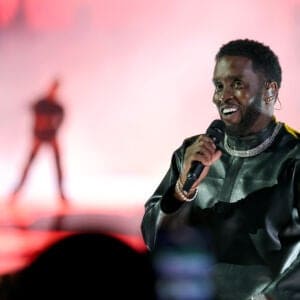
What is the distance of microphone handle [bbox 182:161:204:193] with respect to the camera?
6.13ft

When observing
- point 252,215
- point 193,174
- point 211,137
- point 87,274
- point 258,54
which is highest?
point 258,54

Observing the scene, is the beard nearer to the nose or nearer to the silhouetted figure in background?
the nose

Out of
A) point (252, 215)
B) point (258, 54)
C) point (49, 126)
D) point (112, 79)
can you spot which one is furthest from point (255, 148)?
point (49, 126)

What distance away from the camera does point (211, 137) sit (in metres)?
1.94

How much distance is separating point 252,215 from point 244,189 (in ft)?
0.29

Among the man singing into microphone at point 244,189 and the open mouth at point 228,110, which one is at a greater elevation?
the open mouth at point 228,110

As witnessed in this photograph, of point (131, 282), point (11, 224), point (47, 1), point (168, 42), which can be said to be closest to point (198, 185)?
point (168, 42)

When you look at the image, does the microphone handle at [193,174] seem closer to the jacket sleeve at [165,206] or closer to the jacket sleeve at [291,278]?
the jacket sleeve at [165,206]

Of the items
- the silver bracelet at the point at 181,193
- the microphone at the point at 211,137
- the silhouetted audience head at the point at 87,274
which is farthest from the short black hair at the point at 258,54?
the silhouetted audience head at the point at 87,274

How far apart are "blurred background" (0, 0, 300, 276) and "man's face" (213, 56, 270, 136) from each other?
0.11m

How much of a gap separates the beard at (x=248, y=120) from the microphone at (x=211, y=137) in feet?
0.11

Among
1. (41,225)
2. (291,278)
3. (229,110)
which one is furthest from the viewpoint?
(41,225)

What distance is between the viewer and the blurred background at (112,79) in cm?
207

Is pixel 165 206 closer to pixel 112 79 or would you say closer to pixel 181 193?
pixel 181 193
